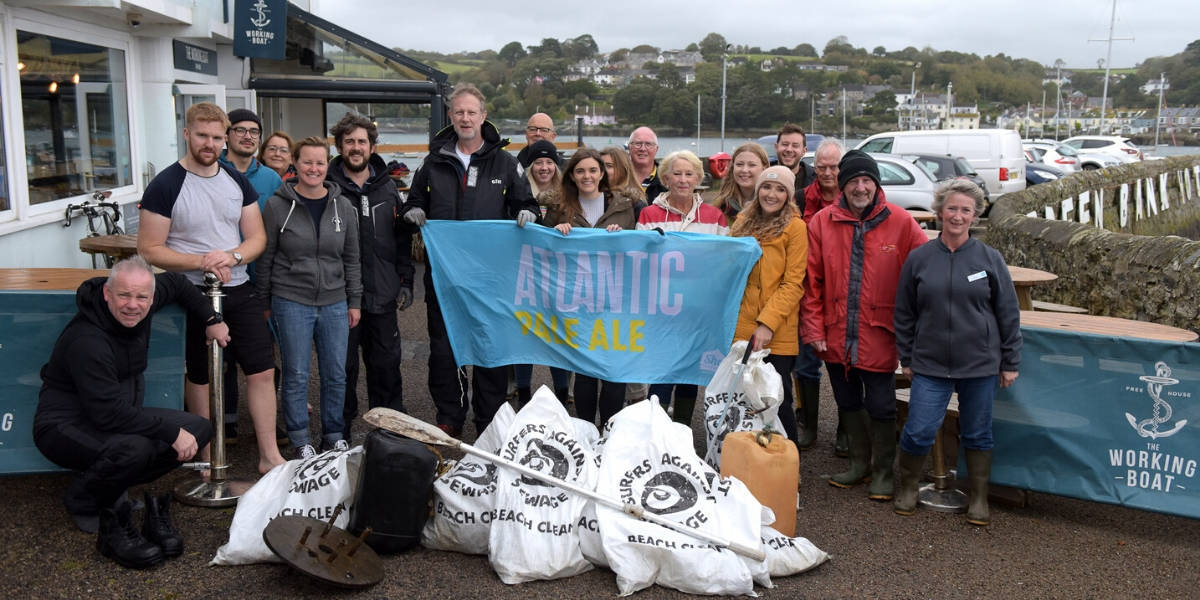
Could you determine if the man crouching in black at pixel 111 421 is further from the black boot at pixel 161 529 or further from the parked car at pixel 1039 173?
the parked car at pixel 1039 173

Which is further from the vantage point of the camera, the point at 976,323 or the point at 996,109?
the point at 996,109

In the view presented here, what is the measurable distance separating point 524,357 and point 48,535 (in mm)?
2589

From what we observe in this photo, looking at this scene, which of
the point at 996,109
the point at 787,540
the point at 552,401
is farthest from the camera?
the point at 996,109

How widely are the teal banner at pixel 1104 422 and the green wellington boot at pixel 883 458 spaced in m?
0.54

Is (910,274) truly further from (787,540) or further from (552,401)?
(552,401)

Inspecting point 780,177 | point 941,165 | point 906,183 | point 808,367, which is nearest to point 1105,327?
point 808,367

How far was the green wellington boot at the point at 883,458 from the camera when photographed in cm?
518

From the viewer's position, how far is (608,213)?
19.2ft

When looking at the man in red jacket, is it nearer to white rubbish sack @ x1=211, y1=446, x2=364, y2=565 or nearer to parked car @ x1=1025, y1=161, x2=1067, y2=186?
white rubbish sack @ x1=211, y1=446, x2=364, y2=565

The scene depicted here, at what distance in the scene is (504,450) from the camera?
4395mm

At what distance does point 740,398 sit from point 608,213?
1472 millimetres

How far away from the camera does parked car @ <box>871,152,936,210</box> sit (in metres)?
17.8

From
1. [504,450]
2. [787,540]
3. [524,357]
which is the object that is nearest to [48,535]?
[504,450]

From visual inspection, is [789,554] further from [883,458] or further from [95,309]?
[95,309]
